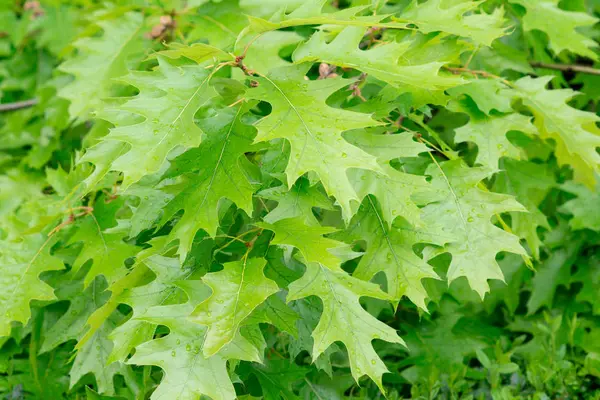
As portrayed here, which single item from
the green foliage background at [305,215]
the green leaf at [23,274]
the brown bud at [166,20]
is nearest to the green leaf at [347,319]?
the green foliage background at [305,215]

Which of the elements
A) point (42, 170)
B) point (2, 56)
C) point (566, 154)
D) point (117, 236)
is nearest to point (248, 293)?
point (117, 236)

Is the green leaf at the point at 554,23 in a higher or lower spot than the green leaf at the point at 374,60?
lower

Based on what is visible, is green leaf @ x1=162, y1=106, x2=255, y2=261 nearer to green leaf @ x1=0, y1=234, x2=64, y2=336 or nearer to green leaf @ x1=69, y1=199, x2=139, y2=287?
green leaf @ x1=69, y1=199, x2=139, y2=287

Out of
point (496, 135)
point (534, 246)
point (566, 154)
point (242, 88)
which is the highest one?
point (242, 88)

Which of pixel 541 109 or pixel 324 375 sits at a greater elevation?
pixel 541 109

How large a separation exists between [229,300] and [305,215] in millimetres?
241

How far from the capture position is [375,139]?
1.52 metres

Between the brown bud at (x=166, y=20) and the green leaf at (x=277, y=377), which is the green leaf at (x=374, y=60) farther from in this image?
the brown bud at (x=166, y=20)

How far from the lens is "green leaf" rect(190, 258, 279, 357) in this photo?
4.12ft

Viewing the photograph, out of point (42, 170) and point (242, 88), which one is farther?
point (42, 170)

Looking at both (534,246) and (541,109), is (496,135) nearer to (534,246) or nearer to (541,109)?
(541,109)

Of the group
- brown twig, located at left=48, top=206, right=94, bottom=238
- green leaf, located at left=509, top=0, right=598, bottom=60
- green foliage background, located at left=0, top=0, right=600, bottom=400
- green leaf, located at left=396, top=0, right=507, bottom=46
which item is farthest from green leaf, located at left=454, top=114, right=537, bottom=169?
brown twig, located at left=48, top=206, right=94, bottom=238

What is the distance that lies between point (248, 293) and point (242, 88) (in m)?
0.49

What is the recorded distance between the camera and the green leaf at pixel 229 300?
4.12ft
